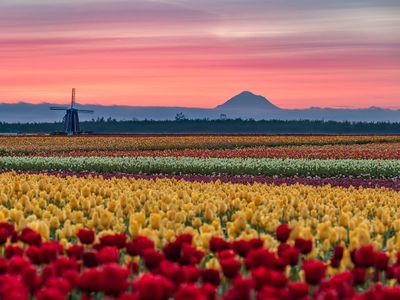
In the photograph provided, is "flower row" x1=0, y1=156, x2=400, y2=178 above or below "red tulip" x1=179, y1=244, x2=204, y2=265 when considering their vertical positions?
below

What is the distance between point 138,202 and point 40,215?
1514mm

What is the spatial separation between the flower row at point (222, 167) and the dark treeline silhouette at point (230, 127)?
100579mm

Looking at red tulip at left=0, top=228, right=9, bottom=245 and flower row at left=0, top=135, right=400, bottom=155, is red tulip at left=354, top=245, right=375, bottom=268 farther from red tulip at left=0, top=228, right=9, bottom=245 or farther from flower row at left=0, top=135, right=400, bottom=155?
flower row at left=0, top=135, right=400, bottom=155

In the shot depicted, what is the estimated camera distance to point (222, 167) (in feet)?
89.5

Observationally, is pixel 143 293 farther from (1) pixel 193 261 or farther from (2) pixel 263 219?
(2) pixel 263 219

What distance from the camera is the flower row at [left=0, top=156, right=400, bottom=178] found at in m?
26.5

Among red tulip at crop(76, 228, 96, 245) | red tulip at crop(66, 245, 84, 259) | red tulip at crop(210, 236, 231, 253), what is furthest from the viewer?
red tulip at crop(76, 228, 96, 245)

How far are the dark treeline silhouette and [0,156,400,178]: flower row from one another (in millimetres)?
100579

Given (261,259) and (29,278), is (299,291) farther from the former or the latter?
(29,278)

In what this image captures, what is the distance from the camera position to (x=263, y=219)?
7.90 meters

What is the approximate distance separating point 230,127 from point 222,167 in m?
119

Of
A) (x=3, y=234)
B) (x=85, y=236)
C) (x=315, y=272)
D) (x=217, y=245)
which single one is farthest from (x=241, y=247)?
(x=3, y=234)

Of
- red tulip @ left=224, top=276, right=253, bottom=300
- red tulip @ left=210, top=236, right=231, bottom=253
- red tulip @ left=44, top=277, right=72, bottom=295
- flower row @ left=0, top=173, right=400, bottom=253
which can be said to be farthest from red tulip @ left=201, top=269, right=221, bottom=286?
flower row @ left=0, top=173, right=400, bottom=253

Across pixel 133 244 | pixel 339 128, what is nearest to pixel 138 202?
pixel 133 244
